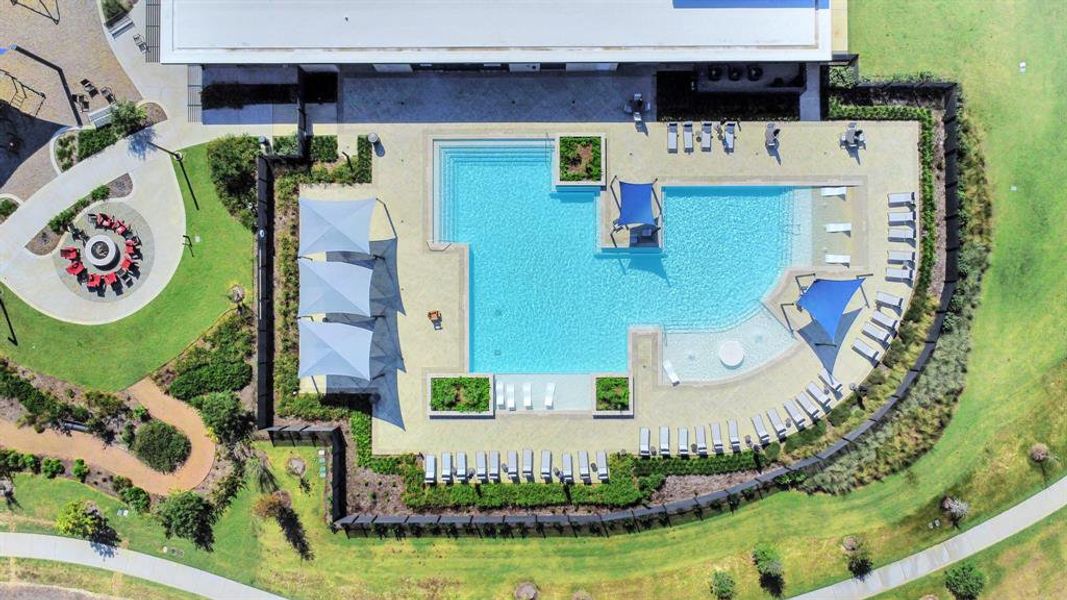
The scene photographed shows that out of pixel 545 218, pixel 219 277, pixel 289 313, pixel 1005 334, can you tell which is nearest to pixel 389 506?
pixel 289 313

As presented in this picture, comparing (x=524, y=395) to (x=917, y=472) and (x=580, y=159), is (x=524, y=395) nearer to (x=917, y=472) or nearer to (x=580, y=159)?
(x=580, y=159)

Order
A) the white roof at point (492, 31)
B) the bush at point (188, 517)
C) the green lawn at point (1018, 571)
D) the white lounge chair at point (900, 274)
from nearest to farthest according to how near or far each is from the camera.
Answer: the white roof at point (492, 31) → the bush at point (188, 517) → the green lawn at point (1018, 571) → the white lounge chair at point (900, 274)

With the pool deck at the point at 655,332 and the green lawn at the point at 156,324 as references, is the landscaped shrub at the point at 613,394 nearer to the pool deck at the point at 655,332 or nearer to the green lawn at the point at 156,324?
the pool deck at the point at 655,332

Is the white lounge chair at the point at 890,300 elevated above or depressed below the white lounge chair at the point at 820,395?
above

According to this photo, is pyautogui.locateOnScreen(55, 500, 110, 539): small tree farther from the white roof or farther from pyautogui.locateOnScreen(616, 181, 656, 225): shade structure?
pyautogui.locateOnScreen(616, 181, 656, 225): shade structure

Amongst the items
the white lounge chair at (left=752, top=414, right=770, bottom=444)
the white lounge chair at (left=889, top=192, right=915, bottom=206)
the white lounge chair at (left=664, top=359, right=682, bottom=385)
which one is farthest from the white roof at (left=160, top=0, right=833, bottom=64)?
the white lounge chair at (left=752, top=414, right=770, bottom=444)

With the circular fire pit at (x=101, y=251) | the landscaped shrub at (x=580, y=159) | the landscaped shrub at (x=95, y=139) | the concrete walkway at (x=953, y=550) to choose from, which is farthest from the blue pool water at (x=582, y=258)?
the landscaped shrub at (x=95, y=139)

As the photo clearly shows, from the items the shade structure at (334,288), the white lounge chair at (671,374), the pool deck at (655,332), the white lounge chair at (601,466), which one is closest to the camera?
the shade structure at (334,288)

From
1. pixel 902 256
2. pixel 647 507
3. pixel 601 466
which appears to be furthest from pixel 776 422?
pixel 902 256
